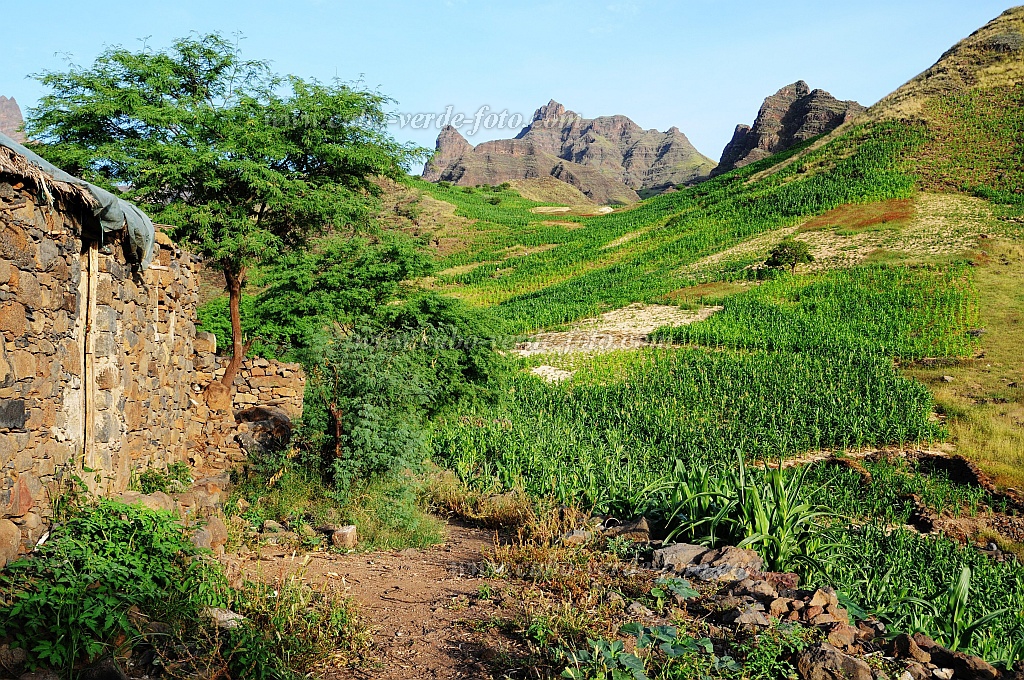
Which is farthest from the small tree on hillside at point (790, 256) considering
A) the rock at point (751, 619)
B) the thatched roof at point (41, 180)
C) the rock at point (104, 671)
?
the rock at point (104, 671)

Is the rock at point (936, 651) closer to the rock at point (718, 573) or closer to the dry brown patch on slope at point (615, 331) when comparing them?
the rock at point (718, 573)

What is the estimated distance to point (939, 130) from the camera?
44.8 metres

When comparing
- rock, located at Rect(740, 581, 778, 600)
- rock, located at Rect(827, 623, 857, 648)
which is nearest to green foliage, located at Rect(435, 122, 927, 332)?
rock, located at Rect(740, 581, 778, 600)

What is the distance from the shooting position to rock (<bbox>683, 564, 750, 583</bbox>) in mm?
4863

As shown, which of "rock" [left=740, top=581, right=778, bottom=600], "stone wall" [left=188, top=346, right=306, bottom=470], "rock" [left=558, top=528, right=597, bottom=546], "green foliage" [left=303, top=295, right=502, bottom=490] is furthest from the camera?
"stone wall" [left=188, top=346, right=306, bottom=470]

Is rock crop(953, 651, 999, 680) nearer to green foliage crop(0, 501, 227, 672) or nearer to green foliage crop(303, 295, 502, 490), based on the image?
green foliage crop(0, 501, 227, 672)

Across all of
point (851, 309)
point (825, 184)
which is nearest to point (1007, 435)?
point (851, 309)

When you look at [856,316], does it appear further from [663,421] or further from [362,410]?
[362,410]

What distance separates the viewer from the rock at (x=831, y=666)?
3582 millimetres

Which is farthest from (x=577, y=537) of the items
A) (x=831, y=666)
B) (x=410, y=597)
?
(x=831, y=666)

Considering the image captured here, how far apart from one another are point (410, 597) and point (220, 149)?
917cm

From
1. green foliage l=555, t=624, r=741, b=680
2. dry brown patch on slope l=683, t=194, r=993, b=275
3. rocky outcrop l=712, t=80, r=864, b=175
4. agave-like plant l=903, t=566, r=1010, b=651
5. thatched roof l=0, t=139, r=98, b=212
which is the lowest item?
agave-like plant l=903, t=566, r=1010, b=651

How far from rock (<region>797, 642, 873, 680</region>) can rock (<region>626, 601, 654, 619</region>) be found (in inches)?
36.4

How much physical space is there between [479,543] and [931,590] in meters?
4.25
